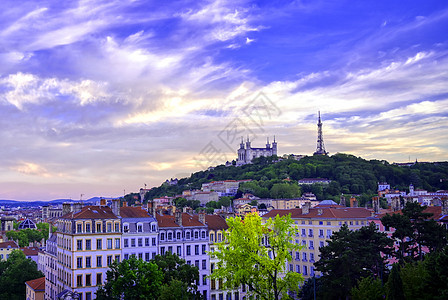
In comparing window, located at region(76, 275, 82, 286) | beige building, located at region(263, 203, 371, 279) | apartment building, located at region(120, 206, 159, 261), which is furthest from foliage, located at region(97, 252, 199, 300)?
beige building, located at region(263, 203, 371, 279)

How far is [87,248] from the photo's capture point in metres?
56.8

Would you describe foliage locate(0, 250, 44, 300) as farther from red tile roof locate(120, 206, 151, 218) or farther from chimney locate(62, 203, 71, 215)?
red tile roof locate(120, 206, 151, 218)

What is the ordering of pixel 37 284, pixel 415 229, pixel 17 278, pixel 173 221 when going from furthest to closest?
pixel 17 278, pixel 37 284, pixel 173 221, pixel 415 229

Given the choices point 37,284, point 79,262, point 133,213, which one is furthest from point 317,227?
point 37,284

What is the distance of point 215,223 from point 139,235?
1294 cm

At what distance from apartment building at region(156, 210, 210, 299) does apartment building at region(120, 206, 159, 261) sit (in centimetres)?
115

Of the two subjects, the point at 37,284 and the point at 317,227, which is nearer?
the point at 37,284

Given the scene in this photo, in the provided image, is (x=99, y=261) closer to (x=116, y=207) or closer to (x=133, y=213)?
(x=116, y=207)

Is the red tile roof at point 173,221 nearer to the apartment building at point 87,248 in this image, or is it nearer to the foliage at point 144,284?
the apartment building at point 87,248

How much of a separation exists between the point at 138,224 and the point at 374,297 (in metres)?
31.0

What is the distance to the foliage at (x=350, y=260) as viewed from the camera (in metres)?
52.1

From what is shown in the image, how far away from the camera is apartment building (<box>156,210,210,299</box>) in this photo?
63.4 metres

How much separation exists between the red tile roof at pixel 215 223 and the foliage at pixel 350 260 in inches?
674

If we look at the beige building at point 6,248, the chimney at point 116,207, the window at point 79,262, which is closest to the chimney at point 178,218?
the chimney at point 116,207
